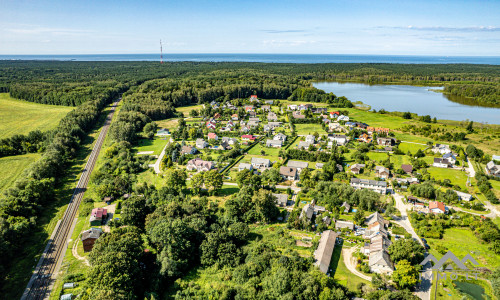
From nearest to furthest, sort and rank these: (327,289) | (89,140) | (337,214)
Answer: (327,289) < (337,214) < (89,140)

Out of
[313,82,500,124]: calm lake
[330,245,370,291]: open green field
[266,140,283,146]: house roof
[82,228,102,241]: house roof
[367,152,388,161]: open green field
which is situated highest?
[313,82,500,124]: calm lake

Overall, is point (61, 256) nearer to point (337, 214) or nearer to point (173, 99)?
point (337, 214)

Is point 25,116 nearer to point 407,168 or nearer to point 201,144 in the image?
point 201,144

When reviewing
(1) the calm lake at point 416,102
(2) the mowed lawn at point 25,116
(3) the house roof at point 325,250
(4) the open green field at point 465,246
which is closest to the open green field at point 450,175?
(4) the open green field at point 465,246

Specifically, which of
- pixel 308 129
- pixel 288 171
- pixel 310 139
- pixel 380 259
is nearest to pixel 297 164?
pixel 288 171

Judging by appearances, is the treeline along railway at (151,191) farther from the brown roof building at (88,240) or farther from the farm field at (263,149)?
the farm field at (263,149)

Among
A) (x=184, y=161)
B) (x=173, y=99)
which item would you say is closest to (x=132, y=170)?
(x=184, y=161)

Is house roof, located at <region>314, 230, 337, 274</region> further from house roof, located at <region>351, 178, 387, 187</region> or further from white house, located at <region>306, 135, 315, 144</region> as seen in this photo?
white house, located at <region>306, 135, 315, 144</region>

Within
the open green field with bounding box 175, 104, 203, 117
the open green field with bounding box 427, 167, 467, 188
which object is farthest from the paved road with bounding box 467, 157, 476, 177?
the open green field with bounding box 175, 104, 203, 117
